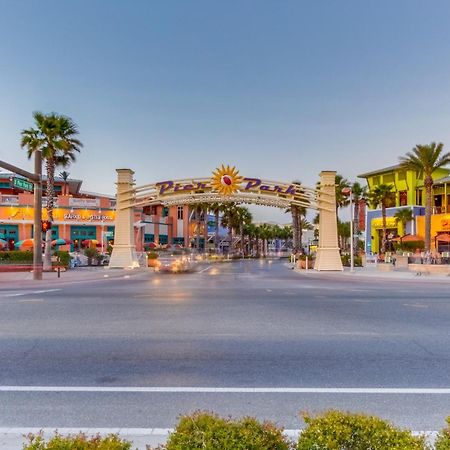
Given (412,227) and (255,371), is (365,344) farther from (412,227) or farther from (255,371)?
(412,227)

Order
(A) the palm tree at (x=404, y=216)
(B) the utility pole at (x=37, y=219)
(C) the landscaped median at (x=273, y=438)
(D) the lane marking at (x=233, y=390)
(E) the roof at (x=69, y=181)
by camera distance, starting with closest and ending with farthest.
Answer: (C) the landscaped median at (x=273, y=438) → (D) the lane marking at (x=233, y=390) → (B) the utility pole at (x=37, y=219) → (A) the palm tree at (x=404, y=216) → (E) the roof at (x=69, y=181)

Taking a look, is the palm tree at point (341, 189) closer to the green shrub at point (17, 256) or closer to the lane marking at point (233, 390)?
the green shrub at point (17, 256)

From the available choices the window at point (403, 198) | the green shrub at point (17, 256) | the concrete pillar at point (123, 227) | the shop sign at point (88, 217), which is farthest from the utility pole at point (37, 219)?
the window at point (403, 198)

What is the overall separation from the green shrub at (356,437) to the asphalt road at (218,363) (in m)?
1.89

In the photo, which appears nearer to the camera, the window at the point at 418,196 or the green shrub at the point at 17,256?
the green shrub at the point at 17,256

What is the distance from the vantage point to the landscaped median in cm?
295

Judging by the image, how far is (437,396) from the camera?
18.8 ft

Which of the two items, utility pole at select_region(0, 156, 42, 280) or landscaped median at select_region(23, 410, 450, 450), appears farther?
utility pole at select_region(0, 156, 42, 280)

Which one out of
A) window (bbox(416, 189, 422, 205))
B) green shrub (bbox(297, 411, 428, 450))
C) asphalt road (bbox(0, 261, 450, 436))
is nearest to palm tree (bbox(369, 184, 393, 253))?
window (bbox(416, 189, 422, 205))

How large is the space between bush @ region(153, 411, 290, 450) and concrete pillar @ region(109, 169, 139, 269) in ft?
119

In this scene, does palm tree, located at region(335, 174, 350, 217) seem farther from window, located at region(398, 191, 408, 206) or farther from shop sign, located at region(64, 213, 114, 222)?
shop sign, located at region(64, 213, 114, 222)

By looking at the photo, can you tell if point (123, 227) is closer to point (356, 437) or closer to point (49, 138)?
point (49, 138)

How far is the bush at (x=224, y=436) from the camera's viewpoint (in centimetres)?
298

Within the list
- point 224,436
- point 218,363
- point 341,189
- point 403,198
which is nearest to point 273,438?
point 224,436
